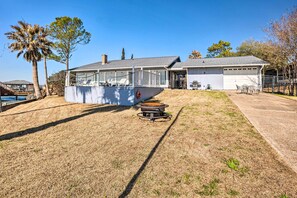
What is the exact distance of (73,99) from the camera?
14.8m

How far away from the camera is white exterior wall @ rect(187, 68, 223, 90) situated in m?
19.1

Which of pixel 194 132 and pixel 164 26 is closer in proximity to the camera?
pixel 194 132

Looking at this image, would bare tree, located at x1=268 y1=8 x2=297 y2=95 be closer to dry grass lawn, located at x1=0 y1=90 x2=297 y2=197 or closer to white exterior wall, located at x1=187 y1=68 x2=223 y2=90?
white exterior wall, located at x1=187 y1=68 x2=223 y2=90

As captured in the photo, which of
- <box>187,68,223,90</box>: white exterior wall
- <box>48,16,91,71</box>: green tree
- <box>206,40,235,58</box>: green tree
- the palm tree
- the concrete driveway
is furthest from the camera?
<box>206,40,235,58</box>: green tree

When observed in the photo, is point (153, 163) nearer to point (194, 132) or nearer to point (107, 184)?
point (107, 184)

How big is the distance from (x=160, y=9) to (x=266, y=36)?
41.4 feet

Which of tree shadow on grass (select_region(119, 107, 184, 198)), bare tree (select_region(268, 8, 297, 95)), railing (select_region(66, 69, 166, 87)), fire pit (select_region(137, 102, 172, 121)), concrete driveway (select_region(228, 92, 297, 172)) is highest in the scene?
bare tree (select_region(268, 8, 297, 95))

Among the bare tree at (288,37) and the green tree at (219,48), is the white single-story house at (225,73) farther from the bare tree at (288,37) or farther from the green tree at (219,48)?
the green tree at (219,48)


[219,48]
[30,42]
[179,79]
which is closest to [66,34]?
[30,42]

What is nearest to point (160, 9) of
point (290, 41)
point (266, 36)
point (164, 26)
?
point (164, 26)

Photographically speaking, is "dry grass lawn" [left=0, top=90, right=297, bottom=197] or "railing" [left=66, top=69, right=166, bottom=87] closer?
"dry grass lawn" [left=0, top=90, right=297, bottom=197]

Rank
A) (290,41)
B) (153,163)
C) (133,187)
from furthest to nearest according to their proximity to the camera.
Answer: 1. (290,41)
2. (153,163)
3. (133,187)

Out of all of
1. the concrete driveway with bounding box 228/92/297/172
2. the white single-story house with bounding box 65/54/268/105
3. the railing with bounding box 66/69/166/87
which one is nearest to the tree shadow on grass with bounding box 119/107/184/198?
the concrete driveway with bounding box 228/92/297/172

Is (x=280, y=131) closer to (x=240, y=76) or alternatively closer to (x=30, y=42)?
(x=240, y=76)
